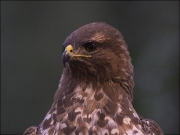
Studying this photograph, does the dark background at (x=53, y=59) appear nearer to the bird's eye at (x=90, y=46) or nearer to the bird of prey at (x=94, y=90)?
the bird of prey at (x=94, y=90)

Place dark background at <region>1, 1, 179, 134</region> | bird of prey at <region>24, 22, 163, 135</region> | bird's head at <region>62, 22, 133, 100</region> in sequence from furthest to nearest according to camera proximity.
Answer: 1. dark background at <region>1, 1, 179, 134</region>
2. bird's head at <region>62, 22, 133, 100</region>
3. bird of prey at <region>24, 22, 163, 135</region>

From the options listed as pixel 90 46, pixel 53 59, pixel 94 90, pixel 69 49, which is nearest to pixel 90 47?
Result: pixel 90 46

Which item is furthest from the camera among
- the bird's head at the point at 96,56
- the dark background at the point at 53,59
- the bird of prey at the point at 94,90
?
the dark background at the point at 53,59

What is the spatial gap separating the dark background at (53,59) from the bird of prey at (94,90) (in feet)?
13.7

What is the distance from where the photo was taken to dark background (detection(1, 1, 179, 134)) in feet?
24.9

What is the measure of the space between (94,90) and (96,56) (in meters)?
0.24

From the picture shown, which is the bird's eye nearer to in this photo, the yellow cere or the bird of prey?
the bird of prey

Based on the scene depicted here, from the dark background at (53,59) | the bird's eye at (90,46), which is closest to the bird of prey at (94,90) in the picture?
the bird's eye at (90,46)

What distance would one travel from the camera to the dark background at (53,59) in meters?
7.59

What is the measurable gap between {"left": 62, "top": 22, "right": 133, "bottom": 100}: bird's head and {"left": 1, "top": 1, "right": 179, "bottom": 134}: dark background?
421cm

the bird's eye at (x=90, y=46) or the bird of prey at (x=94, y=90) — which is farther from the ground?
the bird's eye at (x=90, y=46)

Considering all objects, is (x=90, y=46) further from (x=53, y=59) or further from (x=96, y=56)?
(x=53, y=59)

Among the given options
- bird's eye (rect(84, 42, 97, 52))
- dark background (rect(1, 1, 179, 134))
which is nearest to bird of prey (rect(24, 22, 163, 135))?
bird's eye (rect(84, 42, 97, 52))

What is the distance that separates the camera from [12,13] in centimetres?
781
